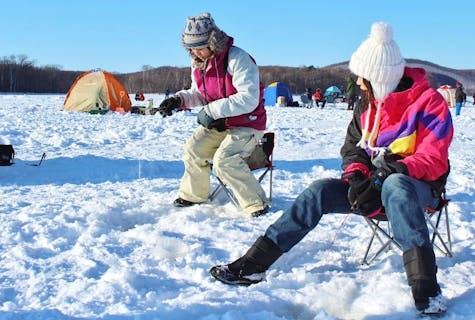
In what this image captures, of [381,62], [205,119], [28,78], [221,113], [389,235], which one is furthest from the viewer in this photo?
[28,78]

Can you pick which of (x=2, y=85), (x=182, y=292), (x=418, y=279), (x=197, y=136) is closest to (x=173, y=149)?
(x=197, y=136)

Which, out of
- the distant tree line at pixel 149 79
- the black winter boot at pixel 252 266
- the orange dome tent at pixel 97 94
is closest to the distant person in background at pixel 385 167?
the black winter boot at pixel 252 266

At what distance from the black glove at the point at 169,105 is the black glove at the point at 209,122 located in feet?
1.09

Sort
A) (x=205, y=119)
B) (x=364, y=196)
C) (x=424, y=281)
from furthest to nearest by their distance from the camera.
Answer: (x=205, y=119)
(x=364, y=196)
(x=424, y=281)

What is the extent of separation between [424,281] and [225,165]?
2.27 meters

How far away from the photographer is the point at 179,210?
452 centimetres

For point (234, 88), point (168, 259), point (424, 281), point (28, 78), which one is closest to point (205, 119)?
point (234, 88)

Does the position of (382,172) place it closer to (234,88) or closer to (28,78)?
(234,88)

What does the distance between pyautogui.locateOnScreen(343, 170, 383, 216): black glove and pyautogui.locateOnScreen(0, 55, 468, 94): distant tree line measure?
58.9 meters

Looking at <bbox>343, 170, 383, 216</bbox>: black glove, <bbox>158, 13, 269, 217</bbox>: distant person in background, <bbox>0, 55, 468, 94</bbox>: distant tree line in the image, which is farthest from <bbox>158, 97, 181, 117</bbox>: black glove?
<bbox>0, 55, 468, 94</bbox>: distant tree line

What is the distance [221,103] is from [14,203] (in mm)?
2041

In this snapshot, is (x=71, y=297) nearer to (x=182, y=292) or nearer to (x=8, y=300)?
(x=8, y=300)

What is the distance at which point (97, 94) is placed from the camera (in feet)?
57.4

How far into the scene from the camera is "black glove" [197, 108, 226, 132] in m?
4.46
